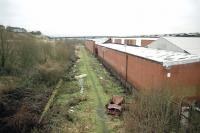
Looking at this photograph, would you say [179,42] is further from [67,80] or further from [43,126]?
[43,126]

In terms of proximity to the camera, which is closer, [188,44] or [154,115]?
[154,115]

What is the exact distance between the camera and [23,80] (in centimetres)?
1903

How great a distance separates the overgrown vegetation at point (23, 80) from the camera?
10.2m

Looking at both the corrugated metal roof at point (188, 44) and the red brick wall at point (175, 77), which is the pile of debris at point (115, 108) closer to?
the red brick wall at point (175, 77)

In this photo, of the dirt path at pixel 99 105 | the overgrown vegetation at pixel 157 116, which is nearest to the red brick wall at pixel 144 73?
the dirt path at pixel 99 105

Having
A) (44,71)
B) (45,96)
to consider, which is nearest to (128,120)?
(45,96)

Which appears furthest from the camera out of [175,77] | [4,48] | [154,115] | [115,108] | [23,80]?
[4,48]

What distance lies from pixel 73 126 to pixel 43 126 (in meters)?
1.28

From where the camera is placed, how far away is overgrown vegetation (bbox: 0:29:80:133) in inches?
403

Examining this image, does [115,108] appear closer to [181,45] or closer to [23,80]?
[181,45]

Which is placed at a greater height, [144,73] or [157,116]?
[144,73]

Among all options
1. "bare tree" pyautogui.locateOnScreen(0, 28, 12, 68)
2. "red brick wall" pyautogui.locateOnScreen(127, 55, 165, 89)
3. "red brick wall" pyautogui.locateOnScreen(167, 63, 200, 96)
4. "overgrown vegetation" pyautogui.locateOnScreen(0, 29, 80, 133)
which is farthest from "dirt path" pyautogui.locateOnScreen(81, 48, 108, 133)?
"bare tree" pyautogui.locateOnScreen(0, 28, 12, 68)

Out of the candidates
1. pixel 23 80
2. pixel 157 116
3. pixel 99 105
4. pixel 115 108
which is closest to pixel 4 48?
pixel 23 80

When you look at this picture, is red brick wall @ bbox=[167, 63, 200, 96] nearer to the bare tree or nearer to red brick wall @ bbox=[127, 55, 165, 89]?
red brick wall @ bbox=[127, 55, 165, 89]
